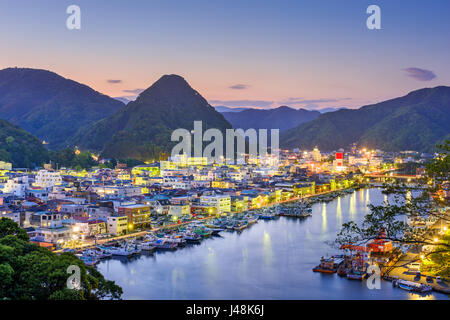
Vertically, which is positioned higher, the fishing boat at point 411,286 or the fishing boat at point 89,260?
the fishing boat at point 89,260

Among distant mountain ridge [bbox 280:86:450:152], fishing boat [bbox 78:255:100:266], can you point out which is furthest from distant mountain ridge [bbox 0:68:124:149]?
fishing boat [bbox 78:255:100:266]

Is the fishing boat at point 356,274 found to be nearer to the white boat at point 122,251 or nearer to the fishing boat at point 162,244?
the fishing boat at point 162,244

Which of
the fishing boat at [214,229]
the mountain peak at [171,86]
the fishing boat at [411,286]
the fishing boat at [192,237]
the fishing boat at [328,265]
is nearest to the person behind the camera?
the fishing boat at [411,286]

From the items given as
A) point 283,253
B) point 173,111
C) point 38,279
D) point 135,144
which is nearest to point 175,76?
point 173,111

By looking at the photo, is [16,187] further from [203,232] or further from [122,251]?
[122,251]

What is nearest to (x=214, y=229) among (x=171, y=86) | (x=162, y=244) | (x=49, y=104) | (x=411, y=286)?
(x=162, y=244)

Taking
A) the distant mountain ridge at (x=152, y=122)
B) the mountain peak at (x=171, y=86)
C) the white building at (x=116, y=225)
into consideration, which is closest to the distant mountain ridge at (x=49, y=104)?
the distant mountain ridge at (x=152, y=122)

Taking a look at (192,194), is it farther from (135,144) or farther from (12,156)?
(135,144)
